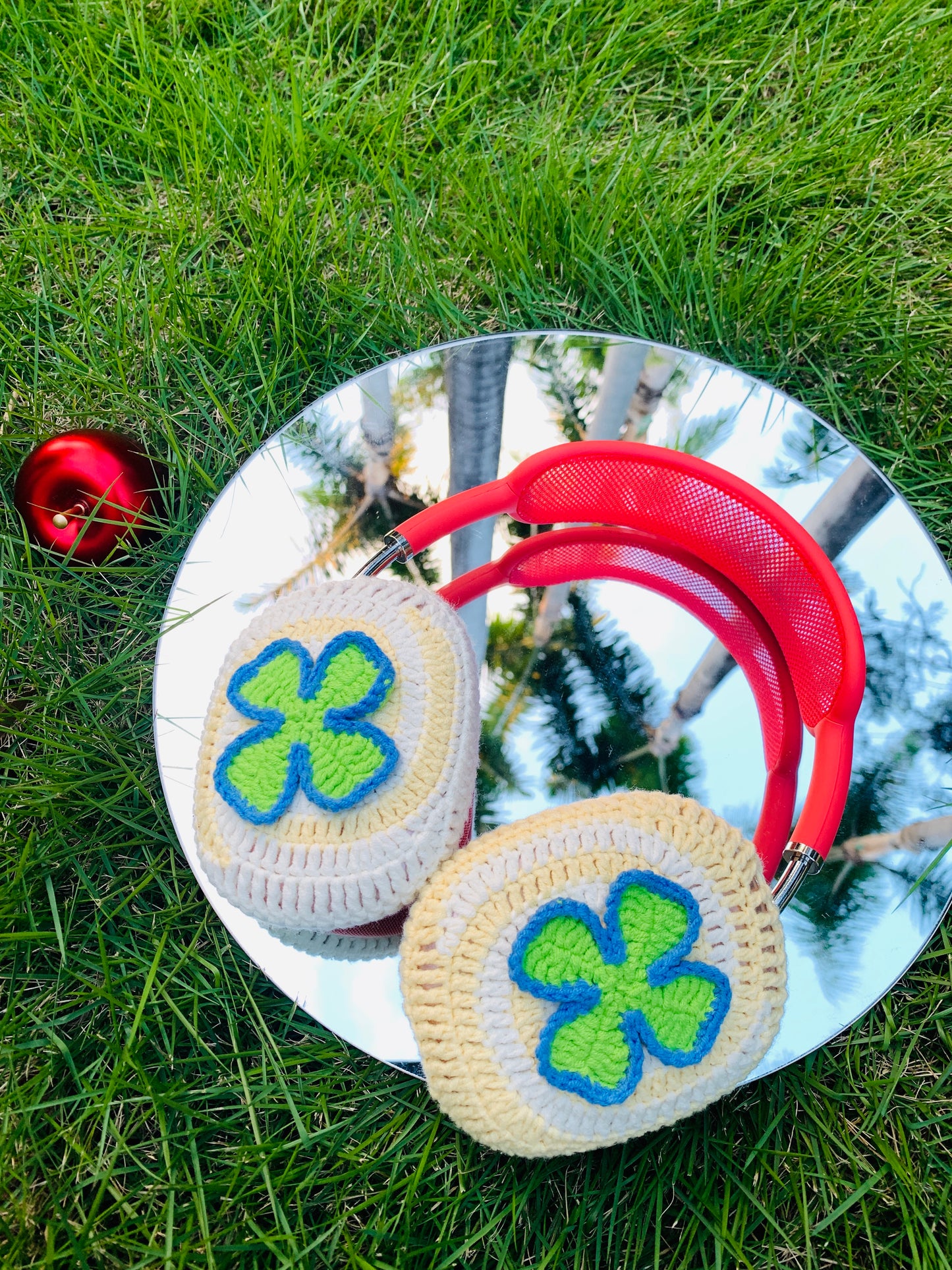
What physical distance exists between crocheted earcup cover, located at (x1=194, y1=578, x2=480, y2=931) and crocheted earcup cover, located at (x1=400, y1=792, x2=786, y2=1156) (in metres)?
0.03

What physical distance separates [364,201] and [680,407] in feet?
1.07

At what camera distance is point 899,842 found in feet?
2.20

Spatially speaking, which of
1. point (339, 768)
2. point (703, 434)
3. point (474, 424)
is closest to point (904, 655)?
point (703, 434)

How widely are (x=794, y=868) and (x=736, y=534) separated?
8.4 inches

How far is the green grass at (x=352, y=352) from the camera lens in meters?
0.61

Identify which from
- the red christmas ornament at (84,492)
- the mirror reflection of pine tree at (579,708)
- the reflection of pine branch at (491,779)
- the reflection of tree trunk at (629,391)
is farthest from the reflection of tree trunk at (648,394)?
the red christmas ornament at (84,492)

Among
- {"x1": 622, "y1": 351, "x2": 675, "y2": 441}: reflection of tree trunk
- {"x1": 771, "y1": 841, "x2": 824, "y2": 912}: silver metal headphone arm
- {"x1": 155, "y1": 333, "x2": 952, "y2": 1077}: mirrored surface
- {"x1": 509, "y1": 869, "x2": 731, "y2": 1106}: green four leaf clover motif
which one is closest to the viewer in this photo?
{"x1": 509, "y1": 869, "x2": 731, "y2": 1106}: green four leaf clover motif

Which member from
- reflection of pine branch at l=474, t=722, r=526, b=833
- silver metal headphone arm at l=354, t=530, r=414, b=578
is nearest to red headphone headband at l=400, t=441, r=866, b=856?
silver metal headphone arm at l=354, t=530, r=414, b=578

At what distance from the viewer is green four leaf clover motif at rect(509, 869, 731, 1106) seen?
0.43 meters

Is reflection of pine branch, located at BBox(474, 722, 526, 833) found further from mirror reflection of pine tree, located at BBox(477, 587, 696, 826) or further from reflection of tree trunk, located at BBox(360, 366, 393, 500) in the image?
reflection of tree trunk, located at BBox(360, 366, 393, 500)

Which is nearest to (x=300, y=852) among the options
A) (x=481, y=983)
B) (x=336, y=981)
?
(x=481, y=983)

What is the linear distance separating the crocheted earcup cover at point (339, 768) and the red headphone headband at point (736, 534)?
0.61 ft

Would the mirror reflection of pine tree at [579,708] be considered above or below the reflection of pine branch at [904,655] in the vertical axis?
below

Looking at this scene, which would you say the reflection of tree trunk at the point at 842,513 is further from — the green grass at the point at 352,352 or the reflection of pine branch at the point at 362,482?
the reflection of pine branch at the point at 362,482
